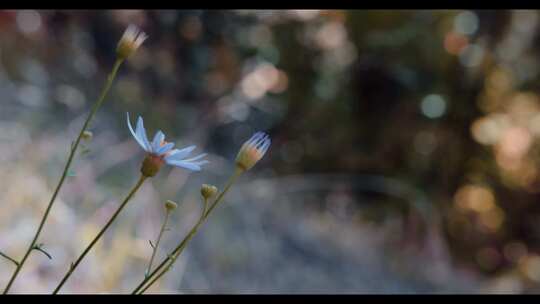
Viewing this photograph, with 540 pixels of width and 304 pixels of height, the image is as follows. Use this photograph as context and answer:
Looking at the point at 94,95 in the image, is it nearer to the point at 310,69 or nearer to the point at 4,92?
the point at 4,92

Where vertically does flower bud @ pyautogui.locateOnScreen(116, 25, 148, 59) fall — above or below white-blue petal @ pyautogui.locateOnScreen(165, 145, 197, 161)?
above

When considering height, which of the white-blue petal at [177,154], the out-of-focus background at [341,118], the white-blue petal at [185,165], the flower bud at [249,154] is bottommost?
the out-of-focus background at [341,118]

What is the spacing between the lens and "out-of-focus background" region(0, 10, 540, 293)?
1.90m

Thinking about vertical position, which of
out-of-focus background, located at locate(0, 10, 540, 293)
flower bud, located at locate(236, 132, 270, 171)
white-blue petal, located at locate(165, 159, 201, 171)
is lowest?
out-of-focus background, located at locate(0, 10, 540, 293)

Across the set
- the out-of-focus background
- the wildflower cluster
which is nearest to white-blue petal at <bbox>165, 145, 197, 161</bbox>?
the wildflower cluster

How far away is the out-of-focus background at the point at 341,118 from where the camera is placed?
190 centimetres

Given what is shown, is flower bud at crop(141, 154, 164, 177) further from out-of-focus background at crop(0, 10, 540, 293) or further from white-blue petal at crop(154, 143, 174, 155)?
out-of-focus background at crop(0, 10, 540, 293)

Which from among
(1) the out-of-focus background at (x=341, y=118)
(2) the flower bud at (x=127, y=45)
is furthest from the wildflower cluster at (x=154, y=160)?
(1) the out-of-focus background at (x=341, y=118)

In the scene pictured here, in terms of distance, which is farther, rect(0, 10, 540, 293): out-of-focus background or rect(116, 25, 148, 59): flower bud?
rect(0, 10, 540, 293): out-of-focus background

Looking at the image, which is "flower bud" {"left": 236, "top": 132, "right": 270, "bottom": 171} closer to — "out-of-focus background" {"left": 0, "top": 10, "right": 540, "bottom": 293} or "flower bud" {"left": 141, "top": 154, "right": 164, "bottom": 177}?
"flower bud" {"left": 141, "top": 154, "right": 164, "bottom": 177}

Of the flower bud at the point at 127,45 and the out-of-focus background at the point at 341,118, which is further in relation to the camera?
the out-of-focus background at the point at 341,118

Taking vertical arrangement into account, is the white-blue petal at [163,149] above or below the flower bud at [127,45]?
below

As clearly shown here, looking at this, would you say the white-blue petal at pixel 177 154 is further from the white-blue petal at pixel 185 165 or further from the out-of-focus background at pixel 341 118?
the out-of-focus background at pixel 341 118

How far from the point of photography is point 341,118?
2018 mm
